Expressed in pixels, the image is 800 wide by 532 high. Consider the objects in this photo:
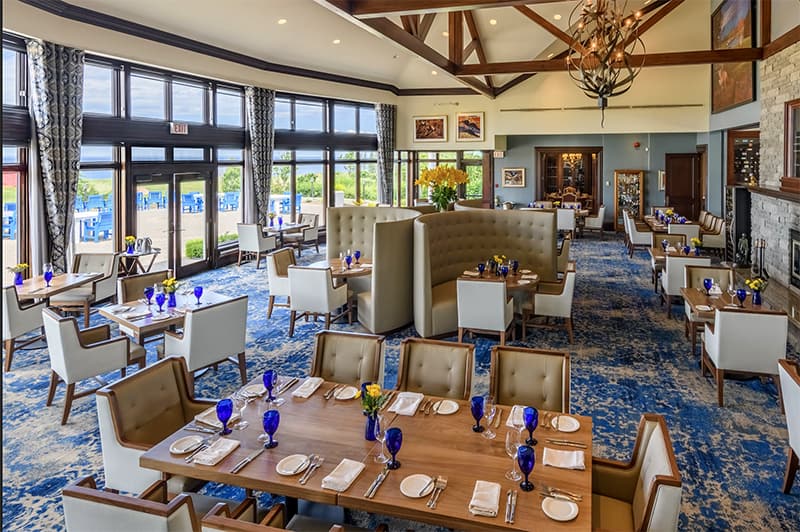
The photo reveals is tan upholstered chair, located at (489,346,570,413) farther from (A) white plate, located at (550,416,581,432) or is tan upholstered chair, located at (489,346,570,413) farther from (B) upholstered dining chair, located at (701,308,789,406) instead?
(B) upholstered dining chair, located at (701,308,789,406)

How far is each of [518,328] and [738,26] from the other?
788 cm

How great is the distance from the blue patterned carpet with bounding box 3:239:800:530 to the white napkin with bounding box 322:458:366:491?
3.28 feet

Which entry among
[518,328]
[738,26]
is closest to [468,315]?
[518,328]

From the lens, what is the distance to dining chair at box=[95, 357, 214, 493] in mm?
3230

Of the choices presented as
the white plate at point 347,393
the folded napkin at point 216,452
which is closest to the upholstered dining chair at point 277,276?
the white plate at point 347,393

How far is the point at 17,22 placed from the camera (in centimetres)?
730

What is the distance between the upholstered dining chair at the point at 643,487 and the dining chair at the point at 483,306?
11.8 feet

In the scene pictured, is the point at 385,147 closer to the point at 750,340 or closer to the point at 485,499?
the point at 750,340

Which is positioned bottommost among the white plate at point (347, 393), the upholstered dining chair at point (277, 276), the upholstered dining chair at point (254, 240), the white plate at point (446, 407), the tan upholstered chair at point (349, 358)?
the white plate at point (446, 407)

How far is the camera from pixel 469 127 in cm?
1709

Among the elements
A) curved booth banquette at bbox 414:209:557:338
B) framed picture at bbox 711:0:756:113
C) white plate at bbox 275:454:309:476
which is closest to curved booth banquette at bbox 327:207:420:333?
curved booth banquette at bbox 414:209:557:338

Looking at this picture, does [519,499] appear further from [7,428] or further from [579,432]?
[7,428]

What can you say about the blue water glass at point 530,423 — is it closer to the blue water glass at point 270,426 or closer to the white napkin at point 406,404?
the white napkin at point 406,404

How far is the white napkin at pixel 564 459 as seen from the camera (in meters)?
2.86
